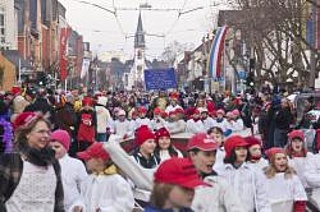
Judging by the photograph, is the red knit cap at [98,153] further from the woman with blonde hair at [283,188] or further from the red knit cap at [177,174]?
the red knit cap at [177,174]

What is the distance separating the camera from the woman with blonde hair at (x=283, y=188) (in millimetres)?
10445

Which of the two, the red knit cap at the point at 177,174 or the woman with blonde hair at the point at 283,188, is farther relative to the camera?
the woman with blonde hair at the point at 283,188

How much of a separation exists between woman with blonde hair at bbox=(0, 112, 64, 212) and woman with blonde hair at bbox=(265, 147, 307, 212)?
3138 mm

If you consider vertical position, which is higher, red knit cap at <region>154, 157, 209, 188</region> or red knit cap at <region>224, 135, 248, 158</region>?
red knit cap at <region>154, 157, 209, 188</region>

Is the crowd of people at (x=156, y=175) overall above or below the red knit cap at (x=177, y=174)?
below

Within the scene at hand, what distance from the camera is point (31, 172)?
309 inches

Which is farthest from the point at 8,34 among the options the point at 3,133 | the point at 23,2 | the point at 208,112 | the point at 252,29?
the point at 3,133

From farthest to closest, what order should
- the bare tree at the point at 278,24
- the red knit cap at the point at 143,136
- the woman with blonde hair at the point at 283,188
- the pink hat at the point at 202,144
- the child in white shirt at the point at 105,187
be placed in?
1. the bare tree at the point at 278,24
2. the red knit cap at the point at 143,136
3. the woman with blonde hair at the point at 283,188
4. the child in white shirt at the point at 105,187
5. the pink hat at the point at 202,144

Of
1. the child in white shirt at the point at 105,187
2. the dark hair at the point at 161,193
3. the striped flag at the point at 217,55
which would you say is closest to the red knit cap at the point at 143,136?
the child in white shirt at the point at 105,187

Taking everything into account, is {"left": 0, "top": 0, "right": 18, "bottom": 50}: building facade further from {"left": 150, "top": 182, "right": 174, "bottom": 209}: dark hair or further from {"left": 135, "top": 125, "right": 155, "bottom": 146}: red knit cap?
{"left": 150, "top": 182, "right": 174, "bottom": 209}: dark hair

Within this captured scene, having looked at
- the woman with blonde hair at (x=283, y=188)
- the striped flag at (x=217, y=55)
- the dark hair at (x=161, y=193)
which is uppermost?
the striped flag at (x=217, y=55)

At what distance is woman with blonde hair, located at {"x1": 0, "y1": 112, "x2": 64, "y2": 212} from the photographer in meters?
7.78

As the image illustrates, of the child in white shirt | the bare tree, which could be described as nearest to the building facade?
the bare tree

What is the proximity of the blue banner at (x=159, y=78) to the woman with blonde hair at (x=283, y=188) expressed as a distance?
81.2ft
